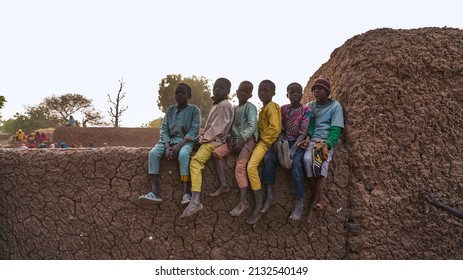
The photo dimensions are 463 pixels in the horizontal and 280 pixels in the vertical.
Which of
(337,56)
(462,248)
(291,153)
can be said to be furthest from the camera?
(337,56)

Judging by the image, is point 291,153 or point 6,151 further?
point 6,151

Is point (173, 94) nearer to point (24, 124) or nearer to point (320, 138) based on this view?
point (24, 124)

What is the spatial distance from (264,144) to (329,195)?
0.80 metres

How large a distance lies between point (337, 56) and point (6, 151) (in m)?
3.59

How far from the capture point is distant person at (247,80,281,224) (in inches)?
106

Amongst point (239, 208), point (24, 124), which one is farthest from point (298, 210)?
point (24, 124)

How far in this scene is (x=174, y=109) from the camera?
3.09m

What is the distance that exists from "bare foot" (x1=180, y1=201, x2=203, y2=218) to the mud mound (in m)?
1.43

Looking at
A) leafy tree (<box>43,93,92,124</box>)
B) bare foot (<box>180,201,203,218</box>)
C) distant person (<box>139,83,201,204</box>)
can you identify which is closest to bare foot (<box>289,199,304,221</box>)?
bare foot (<box>180,201,203,218</box>)

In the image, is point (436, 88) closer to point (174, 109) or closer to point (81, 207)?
point (174, 109)

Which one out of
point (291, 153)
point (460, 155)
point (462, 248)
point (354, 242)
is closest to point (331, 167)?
point (291, 153)

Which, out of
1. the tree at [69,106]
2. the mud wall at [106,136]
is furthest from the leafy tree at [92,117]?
the mud wall at [106,136]

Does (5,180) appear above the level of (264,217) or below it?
above

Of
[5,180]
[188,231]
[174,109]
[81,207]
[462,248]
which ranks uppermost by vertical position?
[174,109]
